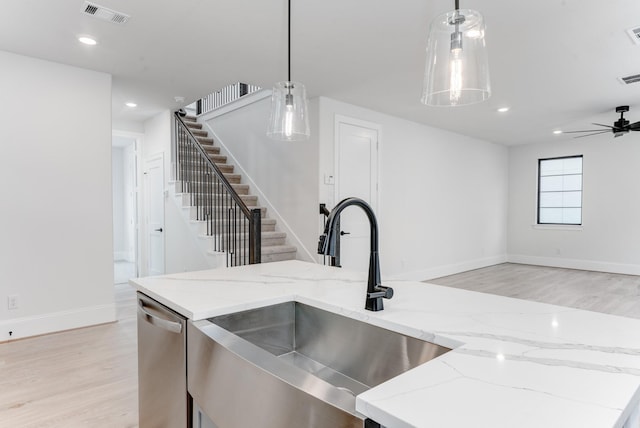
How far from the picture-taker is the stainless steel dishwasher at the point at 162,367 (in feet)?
4.31

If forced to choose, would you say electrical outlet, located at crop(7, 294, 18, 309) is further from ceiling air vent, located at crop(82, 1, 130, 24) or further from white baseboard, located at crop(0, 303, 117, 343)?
ceiling air vent, located at crop(82, 1, 130, 24)

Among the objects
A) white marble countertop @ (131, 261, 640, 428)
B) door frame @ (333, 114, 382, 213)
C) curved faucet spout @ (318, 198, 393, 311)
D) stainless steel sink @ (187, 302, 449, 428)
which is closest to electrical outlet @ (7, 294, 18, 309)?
white marble countertop @ (131, 261, 640, 428)

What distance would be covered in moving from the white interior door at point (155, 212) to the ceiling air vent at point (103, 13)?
3.13m

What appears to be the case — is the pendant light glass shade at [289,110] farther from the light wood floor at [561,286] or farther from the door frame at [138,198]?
the door frame at [138,198]

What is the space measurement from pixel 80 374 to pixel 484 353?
2.93 metres

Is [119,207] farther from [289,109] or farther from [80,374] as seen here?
[289,109]

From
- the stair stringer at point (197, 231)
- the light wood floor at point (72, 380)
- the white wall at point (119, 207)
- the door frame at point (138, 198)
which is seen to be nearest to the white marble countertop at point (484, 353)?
the light wood floor at point (72, 380)

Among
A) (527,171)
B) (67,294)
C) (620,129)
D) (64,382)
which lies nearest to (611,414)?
(64,382)

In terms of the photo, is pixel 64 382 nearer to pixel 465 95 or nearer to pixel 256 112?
pixel 465 95

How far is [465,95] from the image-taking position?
4.76 feet

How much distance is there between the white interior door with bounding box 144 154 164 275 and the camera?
5777 mm

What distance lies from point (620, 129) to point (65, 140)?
721 cm

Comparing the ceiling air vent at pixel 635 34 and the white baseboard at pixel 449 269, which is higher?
the ceiling air vent at pixel 635 34

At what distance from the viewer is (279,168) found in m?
5.21
